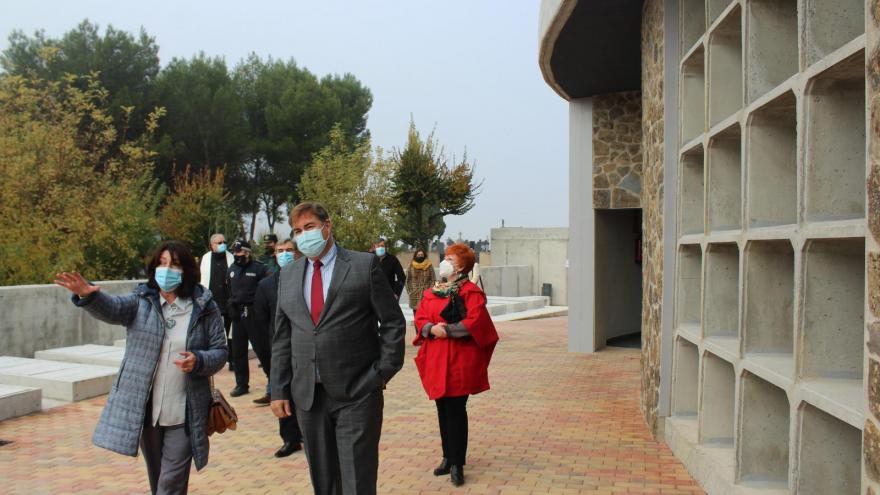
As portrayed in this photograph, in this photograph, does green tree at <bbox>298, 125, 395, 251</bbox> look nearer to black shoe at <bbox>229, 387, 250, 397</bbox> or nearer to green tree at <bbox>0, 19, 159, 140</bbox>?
green tree at <bbox>0, 19, 159, 140</bbox>

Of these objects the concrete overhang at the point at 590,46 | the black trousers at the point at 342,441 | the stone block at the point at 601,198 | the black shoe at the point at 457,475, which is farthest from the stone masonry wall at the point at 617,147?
the black trousers at the point at 342,441

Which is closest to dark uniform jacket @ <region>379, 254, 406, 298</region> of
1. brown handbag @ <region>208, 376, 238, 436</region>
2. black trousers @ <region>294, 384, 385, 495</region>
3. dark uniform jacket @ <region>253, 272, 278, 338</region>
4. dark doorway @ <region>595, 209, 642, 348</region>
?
dark doorway @ <region>595, 209, 642, 348</region>

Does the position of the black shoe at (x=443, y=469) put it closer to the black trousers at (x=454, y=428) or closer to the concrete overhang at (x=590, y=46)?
the black trousers at (x=454, y=428)

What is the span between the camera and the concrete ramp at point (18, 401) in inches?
312

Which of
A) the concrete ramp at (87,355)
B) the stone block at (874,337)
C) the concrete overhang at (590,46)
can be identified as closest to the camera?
the stone block at (874,337)

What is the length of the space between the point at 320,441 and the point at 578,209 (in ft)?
32.7

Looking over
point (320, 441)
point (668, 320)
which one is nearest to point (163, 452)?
point (320, 441)

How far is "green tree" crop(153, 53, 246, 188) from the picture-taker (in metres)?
34.8

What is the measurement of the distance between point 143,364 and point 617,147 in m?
10.2

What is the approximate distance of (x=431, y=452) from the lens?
6.67 metres

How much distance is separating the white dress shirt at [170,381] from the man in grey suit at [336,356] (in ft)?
1.56

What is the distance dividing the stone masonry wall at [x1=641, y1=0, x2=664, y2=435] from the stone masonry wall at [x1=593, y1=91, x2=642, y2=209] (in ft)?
16.3

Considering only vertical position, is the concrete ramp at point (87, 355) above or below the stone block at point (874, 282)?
below

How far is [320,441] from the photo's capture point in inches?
162
